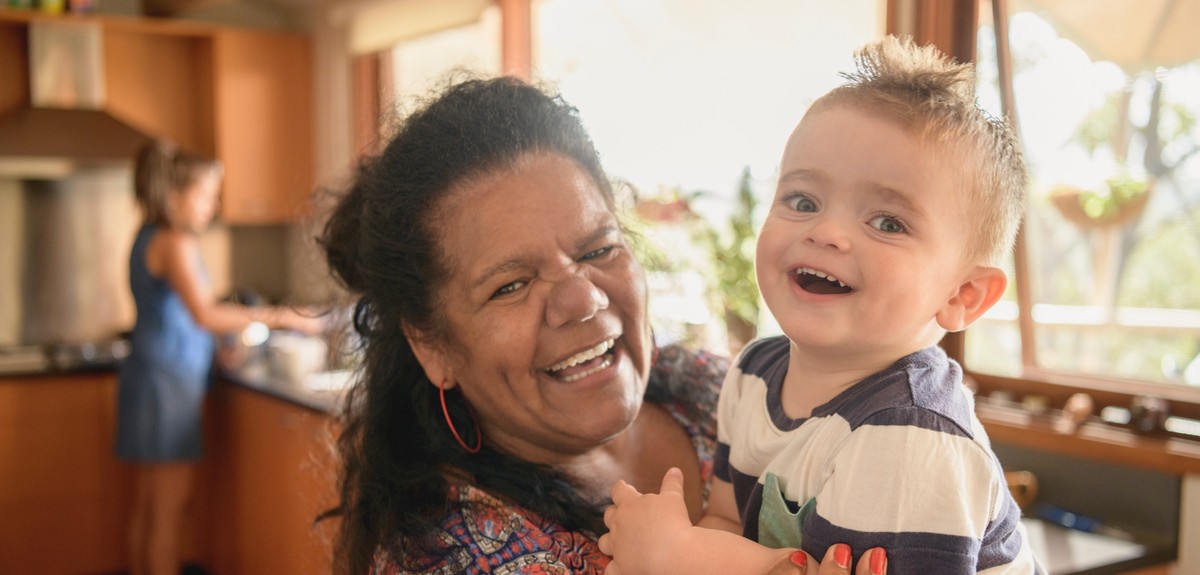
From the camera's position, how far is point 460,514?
1169mm

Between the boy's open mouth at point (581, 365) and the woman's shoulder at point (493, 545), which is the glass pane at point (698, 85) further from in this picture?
the woman's shoulder at point (493, 545)

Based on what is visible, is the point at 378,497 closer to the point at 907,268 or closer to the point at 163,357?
the point at 907,268

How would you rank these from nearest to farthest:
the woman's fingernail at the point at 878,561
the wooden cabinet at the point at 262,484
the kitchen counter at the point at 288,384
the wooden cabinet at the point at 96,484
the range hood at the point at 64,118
A: 1. the woman's fingernail at the point at 878,561
2. the kitchen counter at the point at 288,384
3. the wooden cabinet at the point at 262,484
4. the wooden cabinet at the point at 96,484
5. the range hood at the point at 64,118

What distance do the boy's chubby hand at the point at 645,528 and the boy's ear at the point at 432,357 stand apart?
310mm

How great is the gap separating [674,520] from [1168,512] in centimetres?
143

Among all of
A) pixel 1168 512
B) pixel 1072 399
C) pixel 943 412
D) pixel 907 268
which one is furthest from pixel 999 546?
pixel 1072 399

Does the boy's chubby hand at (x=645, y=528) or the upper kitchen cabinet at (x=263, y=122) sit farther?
the upper kitchen cabinet at (x=263, y=122)

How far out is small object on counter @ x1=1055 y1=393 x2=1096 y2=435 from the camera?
2.21 m

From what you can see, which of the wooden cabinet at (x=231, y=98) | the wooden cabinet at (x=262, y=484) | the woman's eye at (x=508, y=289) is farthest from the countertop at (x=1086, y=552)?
the wooden cabinet at (x=231, y=98)

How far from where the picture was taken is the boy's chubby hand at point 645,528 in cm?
102

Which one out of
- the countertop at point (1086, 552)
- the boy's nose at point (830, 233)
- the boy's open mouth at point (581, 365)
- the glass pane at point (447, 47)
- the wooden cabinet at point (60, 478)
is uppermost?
the glass pane at point (447, 47)

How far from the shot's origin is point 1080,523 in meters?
2.05

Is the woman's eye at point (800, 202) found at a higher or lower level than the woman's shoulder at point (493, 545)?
higher

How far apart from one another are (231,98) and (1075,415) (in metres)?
4.08
